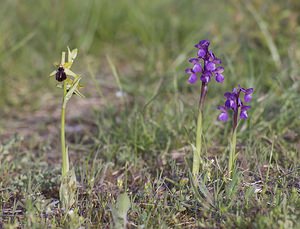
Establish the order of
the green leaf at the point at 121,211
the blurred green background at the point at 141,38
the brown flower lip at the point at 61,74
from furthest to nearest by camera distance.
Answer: the blurred green background at the point at 141,38
the brown flower lip at the point at 61,74
the green leaf at the point at 121,211

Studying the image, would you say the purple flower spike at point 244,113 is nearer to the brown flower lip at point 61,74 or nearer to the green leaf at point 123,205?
the green leaf at point 123,205

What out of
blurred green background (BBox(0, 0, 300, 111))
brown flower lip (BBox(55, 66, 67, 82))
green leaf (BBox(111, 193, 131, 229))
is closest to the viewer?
green leaf (BBox(111, 193, 131, 229))

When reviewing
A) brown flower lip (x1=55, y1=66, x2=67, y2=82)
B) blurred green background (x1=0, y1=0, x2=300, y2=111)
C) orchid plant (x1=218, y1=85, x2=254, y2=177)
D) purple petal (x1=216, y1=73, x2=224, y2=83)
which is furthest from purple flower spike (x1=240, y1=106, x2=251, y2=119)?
blurred green background (x1=0, y1=0, x2=300, y2=111)

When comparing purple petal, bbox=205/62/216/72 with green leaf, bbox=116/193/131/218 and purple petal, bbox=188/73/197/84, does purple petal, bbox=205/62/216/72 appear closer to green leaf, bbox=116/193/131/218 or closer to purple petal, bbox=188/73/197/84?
purple petal, bbox=188/73/197/84

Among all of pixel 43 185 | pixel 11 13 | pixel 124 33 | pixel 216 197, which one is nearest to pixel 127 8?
pixel 124 33

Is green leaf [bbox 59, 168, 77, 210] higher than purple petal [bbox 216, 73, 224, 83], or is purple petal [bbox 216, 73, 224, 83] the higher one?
purple petal [bbox 216, 73, 224, 83]

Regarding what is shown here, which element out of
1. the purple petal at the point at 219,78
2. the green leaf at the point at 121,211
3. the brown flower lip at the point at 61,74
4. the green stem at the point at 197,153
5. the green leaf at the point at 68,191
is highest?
the purple petal at the point at 219,78

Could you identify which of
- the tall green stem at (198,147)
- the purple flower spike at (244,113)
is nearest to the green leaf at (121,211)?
the tall green stem at (198,147)

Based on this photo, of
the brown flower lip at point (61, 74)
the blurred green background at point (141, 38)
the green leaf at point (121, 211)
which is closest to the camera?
the green leaf at point (121, 211)
